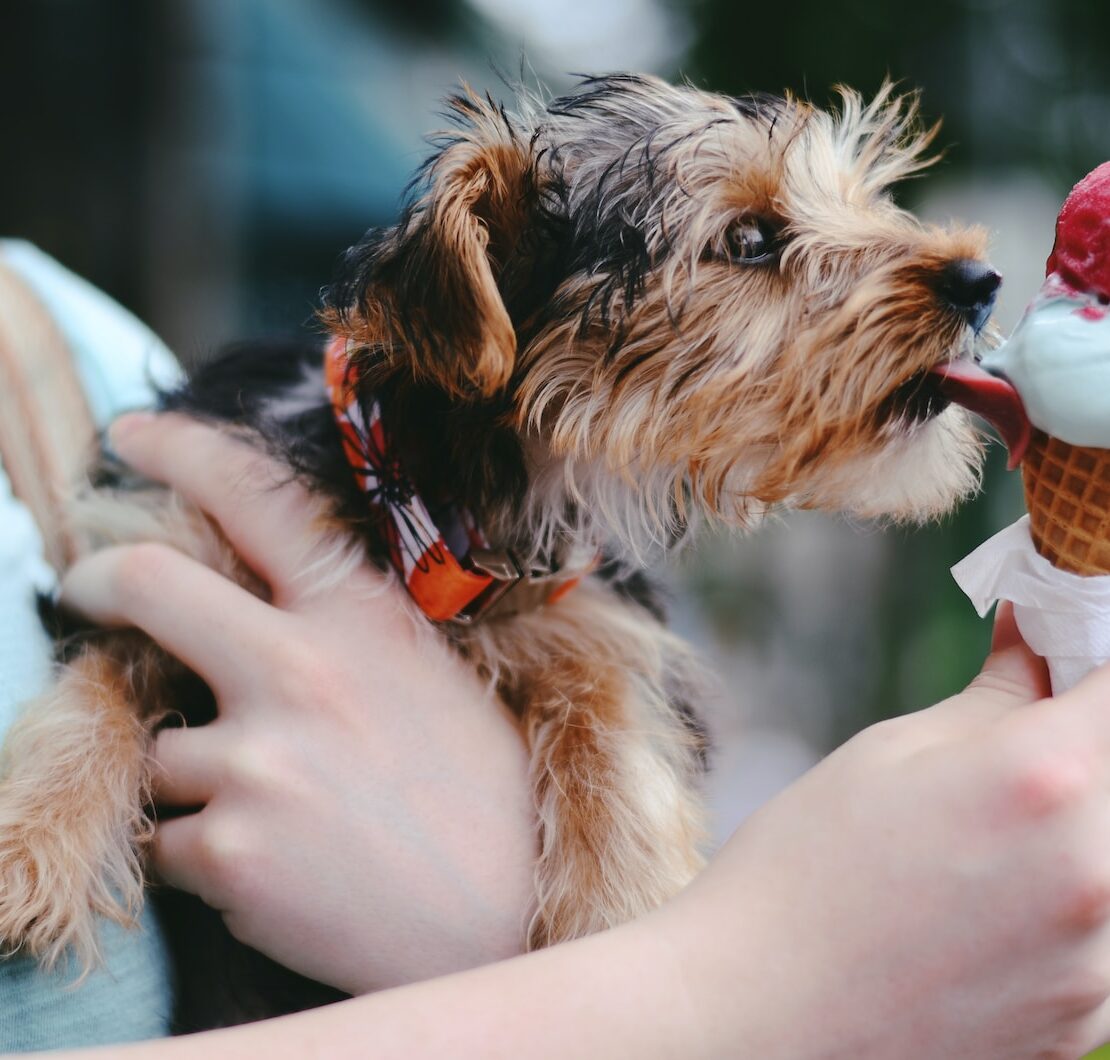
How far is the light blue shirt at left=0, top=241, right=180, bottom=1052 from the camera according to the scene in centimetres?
139

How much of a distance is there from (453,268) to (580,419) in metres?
0.42

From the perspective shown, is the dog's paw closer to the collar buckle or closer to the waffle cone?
the collar buckle

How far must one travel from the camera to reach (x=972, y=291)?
5.68ft

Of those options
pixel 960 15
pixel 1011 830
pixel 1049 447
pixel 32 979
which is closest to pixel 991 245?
pixel 1049 447

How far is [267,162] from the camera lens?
7617 millimetres

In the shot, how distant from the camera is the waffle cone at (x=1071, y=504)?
1.20 meters

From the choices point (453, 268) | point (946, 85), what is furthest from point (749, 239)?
point (946, 85)

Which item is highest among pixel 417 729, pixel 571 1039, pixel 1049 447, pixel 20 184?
pixel 1049 447

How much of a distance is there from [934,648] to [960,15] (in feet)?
13.3

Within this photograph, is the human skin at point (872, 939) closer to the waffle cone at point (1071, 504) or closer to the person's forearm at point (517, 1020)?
the person's forearm at point (517, 1020)

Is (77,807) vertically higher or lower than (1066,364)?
lower

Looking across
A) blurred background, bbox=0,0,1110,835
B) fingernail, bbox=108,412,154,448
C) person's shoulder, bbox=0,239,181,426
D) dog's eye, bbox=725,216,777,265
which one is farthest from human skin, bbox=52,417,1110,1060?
blurred background, bbox=0,0,1110,835

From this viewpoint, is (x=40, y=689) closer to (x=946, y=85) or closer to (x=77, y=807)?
(x=77, y=807)

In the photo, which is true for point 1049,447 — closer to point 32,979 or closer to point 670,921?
point 670,921
